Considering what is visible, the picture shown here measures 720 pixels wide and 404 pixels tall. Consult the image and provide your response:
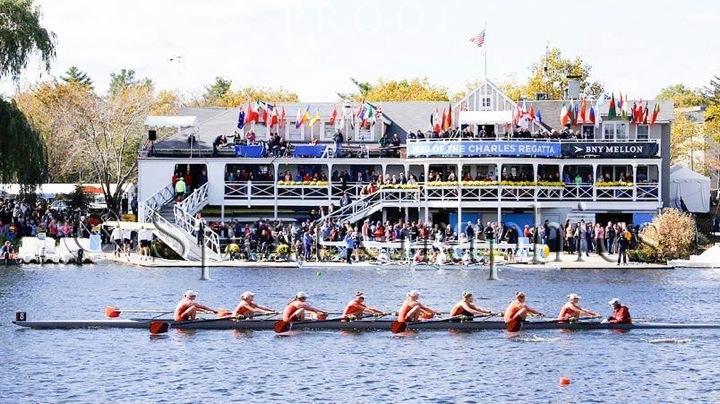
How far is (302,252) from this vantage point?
228 ft

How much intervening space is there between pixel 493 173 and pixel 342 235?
32.1 feet

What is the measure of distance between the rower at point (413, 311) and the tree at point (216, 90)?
337 ft

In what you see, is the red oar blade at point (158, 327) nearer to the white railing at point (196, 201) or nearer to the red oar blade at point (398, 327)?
the red oar blade at point (398, 327)

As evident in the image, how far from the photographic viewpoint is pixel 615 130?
3164 inches

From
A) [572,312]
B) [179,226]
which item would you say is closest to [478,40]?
[179,226]

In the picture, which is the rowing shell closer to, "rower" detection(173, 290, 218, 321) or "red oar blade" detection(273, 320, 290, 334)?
"rower" detection(173, 290, 218, 321)

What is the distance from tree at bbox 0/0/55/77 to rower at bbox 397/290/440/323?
97.8 ft

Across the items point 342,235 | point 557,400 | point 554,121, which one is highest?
point 554,121

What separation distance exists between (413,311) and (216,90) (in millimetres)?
125409

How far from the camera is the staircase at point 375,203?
74438 millimetres

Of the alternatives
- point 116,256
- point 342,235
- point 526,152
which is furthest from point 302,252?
point 526,152

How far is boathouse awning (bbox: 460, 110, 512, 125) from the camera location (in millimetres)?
77938

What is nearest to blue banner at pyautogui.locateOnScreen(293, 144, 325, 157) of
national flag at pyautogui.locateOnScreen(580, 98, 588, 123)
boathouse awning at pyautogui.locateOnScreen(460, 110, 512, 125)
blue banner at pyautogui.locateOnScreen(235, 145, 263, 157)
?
blue banner at pyautogui.locateOnScreen(235, 145, 263, 157)

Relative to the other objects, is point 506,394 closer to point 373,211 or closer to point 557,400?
point 557,400
